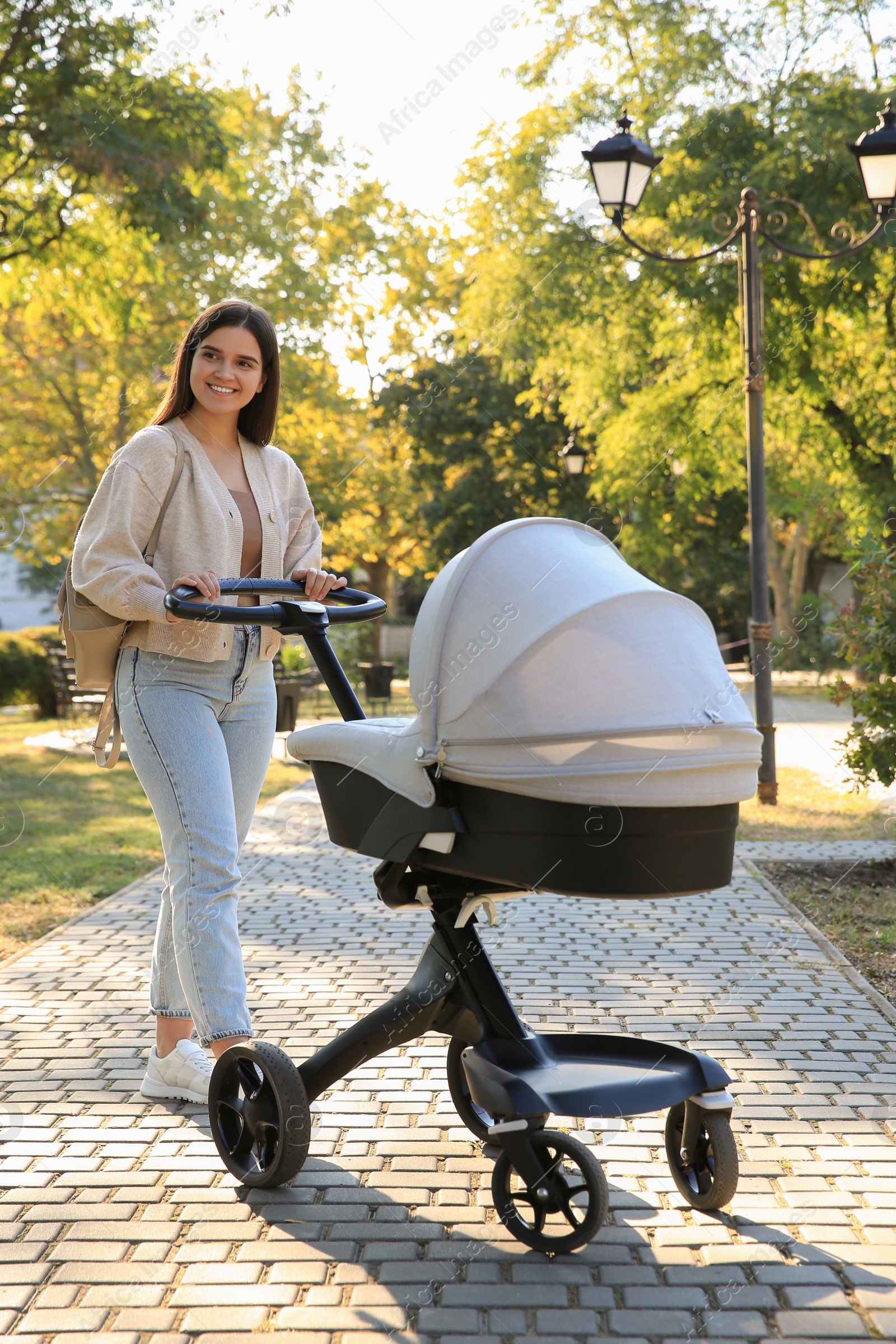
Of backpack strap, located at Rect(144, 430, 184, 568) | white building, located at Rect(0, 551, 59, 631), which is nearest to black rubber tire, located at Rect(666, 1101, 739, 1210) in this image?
backpack strap, located at Rect(144, 430, 184, 568)

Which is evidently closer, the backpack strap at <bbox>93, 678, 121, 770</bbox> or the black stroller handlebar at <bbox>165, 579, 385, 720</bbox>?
the black stroller handlebar at <bbox>165, 579, 385, 720</bbox>

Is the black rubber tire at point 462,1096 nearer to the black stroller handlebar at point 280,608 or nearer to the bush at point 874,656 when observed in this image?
the black stroller handlebar at point 280,608

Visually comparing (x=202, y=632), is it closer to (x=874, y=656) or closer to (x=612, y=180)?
(x=874, y=656)

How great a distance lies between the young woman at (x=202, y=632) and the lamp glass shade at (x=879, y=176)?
7.34 m

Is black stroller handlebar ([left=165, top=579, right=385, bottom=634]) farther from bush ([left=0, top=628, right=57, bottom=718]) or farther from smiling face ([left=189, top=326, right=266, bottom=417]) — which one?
bush ([left=0, top=628, right=57, bottom=718])

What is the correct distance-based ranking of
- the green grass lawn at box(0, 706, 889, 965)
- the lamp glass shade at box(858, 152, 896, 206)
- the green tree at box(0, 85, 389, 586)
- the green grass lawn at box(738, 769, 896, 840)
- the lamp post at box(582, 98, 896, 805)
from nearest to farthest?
the green grass lawn at box(0, 706, 889, 965), the green grass lawn at box(738, 769, 896, 840), the lamp glass shade at box(858, 152, 896, 206), the lamp post at box(582, 98, 896, 805), the green tree at box(0, 85, 389, 586)

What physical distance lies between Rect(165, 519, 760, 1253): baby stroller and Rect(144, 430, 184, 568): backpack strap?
0.42 m

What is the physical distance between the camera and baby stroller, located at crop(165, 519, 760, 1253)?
2.46 meters

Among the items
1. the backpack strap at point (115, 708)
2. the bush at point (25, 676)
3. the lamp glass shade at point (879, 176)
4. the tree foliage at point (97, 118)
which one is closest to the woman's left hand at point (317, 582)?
the backpack strap at point (115, 708)

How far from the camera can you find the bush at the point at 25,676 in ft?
72.4

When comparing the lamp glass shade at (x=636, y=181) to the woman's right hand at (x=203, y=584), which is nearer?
the woman's right hand at (x=203, y=584)

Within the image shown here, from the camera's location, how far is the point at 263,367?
3.53 m

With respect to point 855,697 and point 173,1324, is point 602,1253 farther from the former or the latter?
Answer: point 855,697

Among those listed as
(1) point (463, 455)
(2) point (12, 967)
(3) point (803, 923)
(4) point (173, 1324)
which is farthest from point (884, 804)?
(1) point (463, 455)
